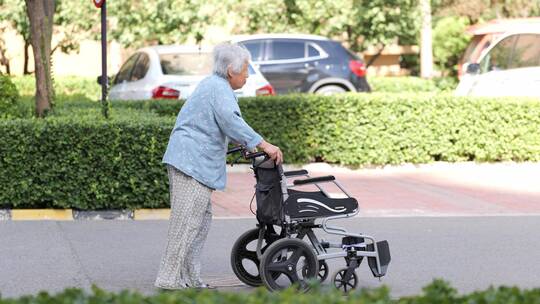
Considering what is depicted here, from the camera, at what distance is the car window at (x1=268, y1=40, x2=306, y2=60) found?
20.5 meters

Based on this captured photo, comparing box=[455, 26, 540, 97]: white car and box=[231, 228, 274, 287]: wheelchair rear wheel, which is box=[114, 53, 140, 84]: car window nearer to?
box=[455, 26, 540, 97]: white car

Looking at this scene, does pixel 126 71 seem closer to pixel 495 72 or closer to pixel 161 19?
pixel 495 72

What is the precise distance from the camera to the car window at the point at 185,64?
1722 cm

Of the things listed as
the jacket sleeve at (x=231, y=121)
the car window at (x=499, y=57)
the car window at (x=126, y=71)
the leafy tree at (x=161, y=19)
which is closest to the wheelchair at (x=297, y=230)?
the jacket sleeve at (x=231, y=121)

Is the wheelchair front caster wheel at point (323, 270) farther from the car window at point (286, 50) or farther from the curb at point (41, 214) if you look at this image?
the car window at point (286, 50)

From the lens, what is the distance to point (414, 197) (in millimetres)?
12922

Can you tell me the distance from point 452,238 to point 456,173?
15.8 feet

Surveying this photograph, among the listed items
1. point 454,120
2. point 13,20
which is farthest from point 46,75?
point 13,20

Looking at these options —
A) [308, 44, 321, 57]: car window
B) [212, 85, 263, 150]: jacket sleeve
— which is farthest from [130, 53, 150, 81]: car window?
[212, 85, 263, 150]: jacket sleeve

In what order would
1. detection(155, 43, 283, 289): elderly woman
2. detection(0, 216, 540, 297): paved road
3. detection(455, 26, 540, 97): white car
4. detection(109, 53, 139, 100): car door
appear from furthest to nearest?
detection(109, 53, 139, 100): car door < detection(455, 26, 540, 97): white car < detection(0, 216, 540, 297): paved road < detection(155, 43, 283, 289): elderly woman

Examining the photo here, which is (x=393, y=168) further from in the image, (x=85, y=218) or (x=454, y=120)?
(x=85, y=218)

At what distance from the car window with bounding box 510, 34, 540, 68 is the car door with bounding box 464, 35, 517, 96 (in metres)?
0.11

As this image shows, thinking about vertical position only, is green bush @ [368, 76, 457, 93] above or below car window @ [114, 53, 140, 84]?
below

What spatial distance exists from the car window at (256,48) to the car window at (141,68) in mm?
2944
